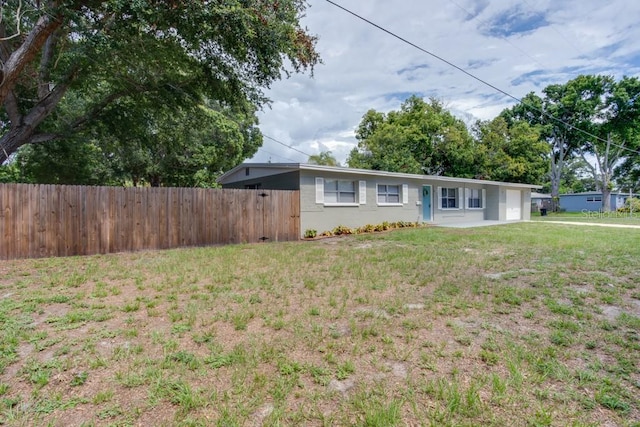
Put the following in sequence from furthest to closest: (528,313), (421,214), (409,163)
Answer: (409,163), (421,214), (528,313)

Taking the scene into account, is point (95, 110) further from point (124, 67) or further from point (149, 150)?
point (149, 150)

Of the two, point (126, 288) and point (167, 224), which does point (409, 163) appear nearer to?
point (167, 224)

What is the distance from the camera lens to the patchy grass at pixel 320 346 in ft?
7.47

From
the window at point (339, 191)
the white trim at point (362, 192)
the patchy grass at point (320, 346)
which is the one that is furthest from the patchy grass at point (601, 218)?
the patchy grass at point (320, 346)

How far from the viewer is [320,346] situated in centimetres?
317

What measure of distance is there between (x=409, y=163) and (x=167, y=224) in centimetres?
1843

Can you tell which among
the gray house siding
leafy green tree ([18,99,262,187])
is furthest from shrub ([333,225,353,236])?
leafy green tree ([18,99,262,187])

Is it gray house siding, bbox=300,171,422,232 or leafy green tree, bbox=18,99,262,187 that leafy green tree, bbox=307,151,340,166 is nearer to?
leafy green tree, bbox=18,99,262,187

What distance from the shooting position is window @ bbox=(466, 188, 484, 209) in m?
19.6

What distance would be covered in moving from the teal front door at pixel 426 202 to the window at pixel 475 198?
3820mm

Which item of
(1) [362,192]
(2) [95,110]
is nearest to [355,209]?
(1) [362,192]

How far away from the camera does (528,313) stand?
13.1 feet

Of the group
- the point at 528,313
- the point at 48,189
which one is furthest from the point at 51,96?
the point at 528,313

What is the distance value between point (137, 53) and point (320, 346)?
31.6 ft
